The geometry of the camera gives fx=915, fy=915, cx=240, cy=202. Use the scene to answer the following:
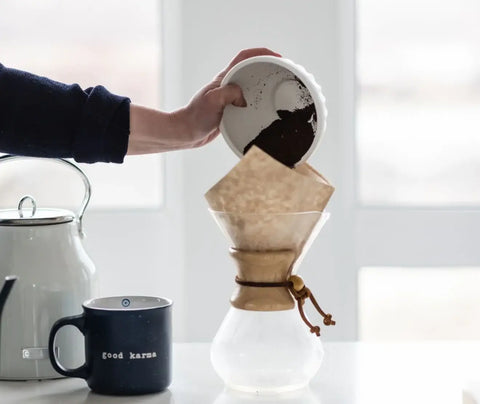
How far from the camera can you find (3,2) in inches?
106

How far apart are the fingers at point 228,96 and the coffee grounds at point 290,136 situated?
0.05 metres

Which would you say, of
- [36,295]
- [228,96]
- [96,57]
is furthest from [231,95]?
[96,57]

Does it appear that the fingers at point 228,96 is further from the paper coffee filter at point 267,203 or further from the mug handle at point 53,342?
the mug handle at point 53,342

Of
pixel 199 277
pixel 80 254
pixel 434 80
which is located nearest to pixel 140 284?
pixel 199 277

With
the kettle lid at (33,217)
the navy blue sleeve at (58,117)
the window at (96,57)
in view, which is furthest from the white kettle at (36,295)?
the window at (96,57)

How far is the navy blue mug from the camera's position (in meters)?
1.00

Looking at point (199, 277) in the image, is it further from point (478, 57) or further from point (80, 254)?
point (80, 254)

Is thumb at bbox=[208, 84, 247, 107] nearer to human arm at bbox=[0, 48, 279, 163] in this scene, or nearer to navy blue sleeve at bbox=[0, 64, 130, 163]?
human arm at bbox=[0, 48, 279, 163]

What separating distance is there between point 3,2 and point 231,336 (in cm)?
196

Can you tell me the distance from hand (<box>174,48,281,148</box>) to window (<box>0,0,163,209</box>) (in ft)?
4.71

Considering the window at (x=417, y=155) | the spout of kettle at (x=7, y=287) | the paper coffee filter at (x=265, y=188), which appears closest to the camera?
the spout of kettle at (x=7, y=287)

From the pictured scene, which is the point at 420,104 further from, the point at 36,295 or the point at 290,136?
the point at 36,295

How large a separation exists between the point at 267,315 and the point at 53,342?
24cm

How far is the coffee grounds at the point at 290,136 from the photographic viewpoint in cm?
112
